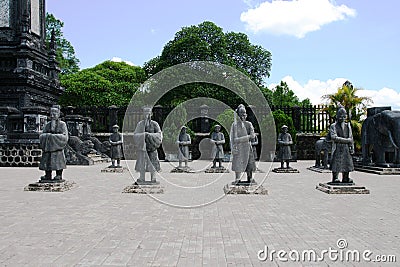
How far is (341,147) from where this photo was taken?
35.1 ft

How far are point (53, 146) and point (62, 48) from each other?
120 feet

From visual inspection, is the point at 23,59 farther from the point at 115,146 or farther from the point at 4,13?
the point at 115,146

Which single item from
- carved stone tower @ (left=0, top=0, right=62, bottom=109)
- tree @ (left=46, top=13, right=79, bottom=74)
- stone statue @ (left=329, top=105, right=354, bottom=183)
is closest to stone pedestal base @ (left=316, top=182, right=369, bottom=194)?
stone statue @ (left=329, top=105, right=354, bottom=183)

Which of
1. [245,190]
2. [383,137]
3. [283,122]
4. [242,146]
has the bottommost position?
[245,190]

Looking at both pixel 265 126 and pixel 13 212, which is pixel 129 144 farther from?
pixel 13 212

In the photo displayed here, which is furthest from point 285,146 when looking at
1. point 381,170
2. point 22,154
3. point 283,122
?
point 22,154

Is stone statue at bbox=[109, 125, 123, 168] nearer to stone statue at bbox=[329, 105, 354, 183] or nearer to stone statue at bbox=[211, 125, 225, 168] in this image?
stone statue at bbox=[211, 125, 225, 168]

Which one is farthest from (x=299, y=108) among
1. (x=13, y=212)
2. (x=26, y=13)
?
(x=13, y=212)

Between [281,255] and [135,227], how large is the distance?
8.41 ft

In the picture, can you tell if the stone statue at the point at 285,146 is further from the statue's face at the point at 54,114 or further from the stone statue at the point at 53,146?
the statue's face at the point at 54,114

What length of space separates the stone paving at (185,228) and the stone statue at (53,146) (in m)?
0.84

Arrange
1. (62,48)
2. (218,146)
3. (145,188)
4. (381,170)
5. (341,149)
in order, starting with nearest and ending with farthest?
(145,188), (341,149), (381,170), (218,146), (62,48)

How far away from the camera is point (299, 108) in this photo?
2773 cm

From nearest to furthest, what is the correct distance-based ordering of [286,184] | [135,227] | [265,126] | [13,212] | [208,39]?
[135,227] → [13,212] → [286,184] → [265,126] → [208,39]
